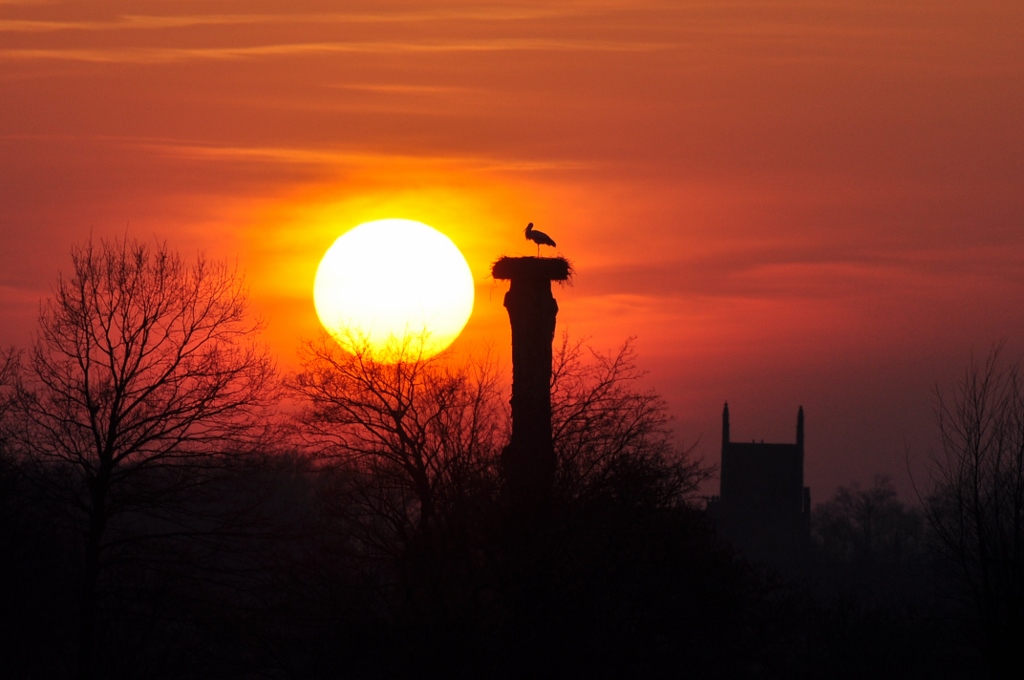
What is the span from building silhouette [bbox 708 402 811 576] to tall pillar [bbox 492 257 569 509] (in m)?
78.7

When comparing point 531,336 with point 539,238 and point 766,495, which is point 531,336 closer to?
point 539,238

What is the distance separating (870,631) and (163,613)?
27.8 metres

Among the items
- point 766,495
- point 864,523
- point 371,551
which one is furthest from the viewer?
point 864,523

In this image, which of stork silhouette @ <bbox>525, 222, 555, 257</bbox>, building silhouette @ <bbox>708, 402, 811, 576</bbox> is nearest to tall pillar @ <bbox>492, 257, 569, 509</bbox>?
stork silhouette @ <bbox>525, 222, 555, 257</bbox>

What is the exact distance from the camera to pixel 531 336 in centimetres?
2833

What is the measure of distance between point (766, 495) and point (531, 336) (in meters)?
87.0

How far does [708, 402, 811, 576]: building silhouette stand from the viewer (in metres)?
106

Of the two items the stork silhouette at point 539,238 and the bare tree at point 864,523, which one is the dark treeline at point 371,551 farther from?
the bare tree at point 864,523

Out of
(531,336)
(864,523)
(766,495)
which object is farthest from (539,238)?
(864,523)

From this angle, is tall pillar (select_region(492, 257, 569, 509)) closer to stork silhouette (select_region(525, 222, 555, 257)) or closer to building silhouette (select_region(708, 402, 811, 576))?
stork silhouette (select_region(525, 222, 555, 257))

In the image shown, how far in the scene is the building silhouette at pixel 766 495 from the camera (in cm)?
10631

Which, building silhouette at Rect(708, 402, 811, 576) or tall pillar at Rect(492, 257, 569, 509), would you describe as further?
building silhouette at Rect(708, 402, 811, 576)

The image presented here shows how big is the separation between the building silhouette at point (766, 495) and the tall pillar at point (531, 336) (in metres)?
78.7

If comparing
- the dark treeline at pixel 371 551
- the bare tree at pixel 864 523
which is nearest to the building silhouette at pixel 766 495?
the bare tree at pixel 864 523
